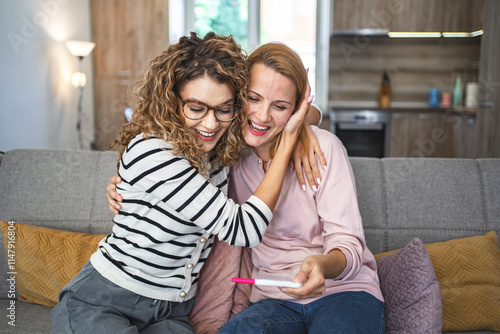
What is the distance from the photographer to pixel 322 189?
1360 mm

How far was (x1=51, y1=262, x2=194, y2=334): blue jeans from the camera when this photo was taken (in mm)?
1175

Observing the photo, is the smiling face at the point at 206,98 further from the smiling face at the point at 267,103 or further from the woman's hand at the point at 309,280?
the woman's hand at the point at 309,280

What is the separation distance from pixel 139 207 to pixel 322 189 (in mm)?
523

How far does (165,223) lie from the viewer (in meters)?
1.22

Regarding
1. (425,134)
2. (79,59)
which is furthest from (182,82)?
(425,134)

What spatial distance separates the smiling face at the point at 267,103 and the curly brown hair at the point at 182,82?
0.04m

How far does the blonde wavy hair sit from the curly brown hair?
6cm

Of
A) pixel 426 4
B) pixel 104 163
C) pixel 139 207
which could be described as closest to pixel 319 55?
pixel 426 4

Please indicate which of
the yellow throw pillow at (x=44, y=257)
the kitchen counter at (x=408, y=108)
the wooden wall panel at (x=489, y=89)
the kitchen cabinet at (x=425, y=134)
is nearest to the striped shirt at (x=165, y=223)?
the yellow throw pillow at (x=44, y=257)

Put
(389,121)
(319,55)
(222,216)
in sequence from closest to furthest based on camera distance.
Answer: (222,216) < (389,121) < (319,55)

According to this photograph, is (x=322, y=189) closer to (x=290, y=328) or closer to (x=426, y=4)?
(x=290, y=328)

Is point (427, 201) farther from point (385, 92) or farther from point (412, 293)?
point (385, 92)

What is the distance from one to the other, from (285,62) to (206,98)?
269 mm

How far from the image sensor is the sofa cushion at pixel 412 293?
1278 millimetres
